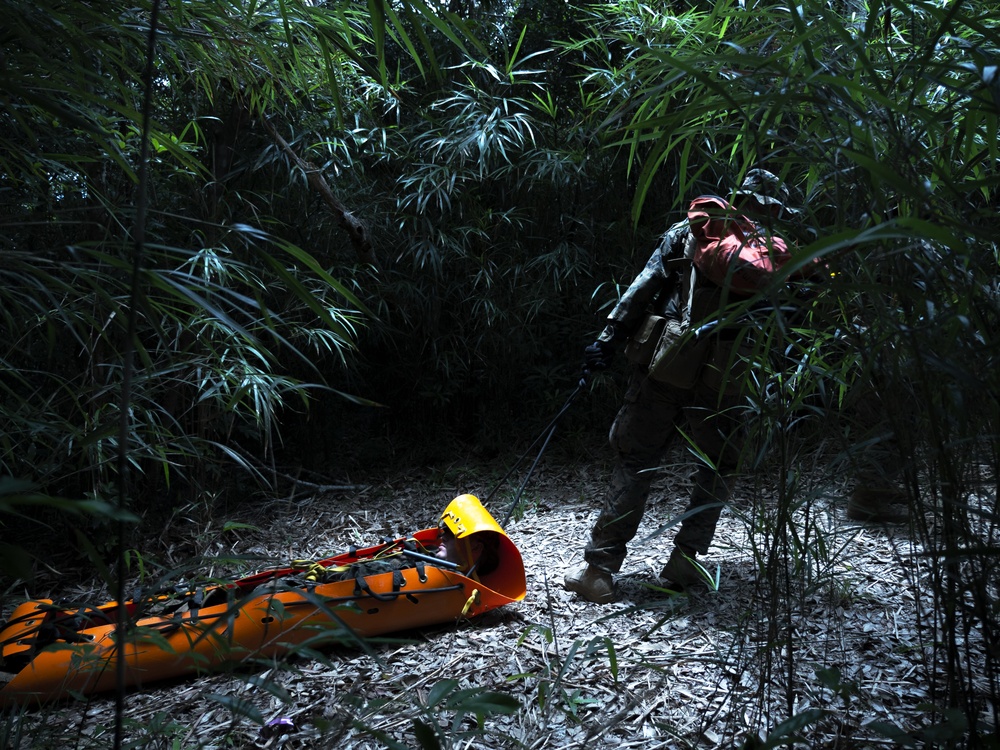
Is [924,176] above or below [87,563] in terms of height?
above

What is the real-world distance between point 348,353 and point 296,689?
248 cm

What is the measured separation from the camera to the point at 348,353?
14.3 ft

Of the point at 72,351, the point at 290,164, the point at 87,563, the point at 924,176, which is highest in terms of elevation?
the point at 290,164

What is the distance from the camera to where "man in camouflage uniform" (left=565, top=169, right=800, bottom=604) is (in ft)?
8.69

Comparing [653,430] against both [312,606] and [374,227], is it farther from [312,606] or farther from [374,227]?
[374,227]

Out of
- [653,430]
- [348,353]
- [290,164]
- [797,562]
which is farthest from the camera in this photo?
[348,353]

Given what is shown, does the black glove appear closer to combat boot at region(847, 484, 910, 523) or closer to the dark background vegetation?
the dark background vegetation

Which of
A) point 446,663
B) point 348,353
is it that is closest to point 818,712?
point 446,663

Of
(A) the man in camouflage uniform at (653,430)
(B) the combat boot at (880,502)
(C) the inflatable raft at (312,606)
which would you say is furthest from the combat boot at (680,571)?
(B) the combat boot at (880,502)

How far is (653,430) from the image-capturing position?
276 centimetres

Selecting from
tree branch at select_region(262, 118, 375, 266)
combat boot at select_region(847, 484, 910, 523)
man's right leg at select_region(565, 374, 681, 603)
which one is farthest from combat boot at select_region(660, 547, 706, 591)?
tree branch at select_region(262, 118, 375, 266)

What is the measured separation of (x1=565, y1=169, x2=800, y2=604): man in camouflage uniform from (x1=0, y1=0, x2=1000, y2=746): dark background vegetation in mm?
269

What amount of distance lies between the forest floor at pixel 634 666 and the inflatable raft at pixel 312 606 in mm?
86

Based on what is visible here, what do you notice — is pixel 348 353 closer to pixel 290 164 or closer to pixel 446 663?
pixel 290 164
